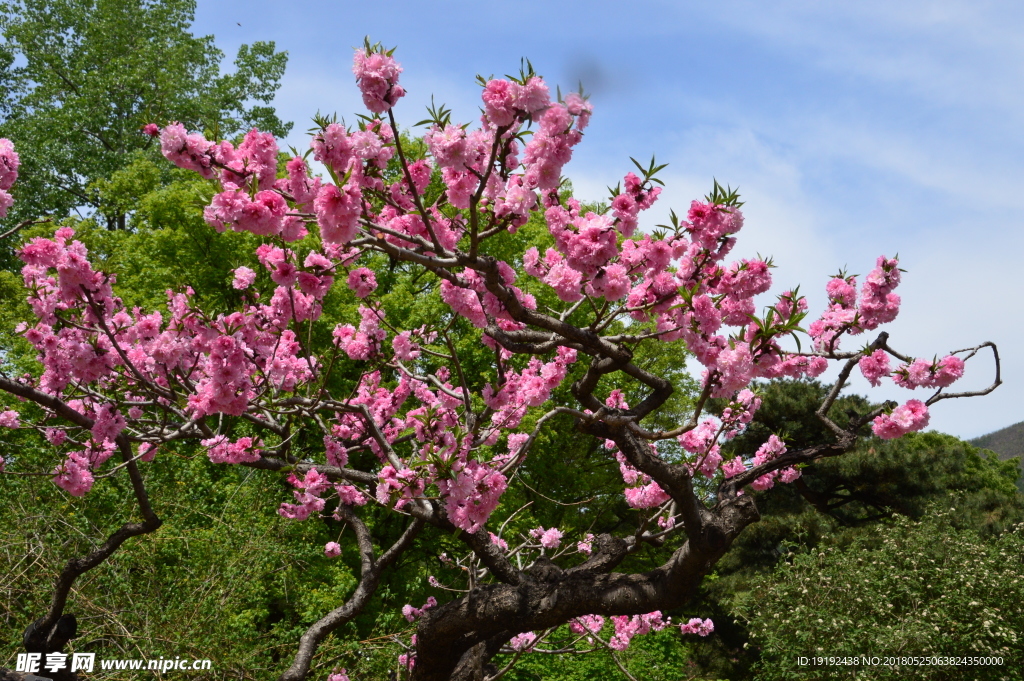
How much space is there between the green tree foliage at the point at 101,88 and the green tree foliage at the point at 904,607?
44.9 feet

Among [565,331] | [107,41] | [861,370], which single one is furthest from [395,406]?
[107,41]

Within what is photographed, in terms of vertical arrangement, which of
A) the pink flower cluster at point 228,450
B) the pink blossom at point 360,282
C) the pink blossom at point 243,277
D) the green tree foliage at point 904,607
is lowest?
the green tree foliage at point 904,607

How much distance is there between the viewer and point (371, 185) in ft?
11.7

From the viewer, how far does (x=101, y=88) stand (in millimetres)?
16906

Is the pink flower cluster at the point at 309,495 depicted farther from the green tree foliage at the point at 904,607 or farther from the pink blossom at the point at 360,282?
the green tree foliage at the point at 904,607

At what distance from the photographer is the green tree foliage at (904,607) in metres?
8.62

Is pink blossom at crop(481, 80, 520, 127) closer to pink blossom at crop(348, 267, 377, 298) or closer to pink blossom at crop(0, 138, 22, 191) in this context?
pink blossom at crop(348, 267, 377, 298)

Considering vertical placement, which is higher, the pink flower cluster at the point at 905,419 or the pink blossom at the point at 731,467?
the pink blossom at the point at 731,467

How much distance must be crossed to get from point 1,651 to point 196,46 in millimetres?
17131

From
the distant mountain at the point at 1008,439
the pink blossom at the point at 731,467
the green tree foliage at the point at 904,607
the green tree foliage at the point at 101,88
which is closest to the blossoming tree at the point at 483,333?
the pink blossom at the point at 731,467

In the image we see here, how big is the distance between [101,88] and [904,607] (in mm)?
17718

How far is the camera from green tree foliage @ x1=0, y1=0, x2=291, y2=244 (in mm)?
16484

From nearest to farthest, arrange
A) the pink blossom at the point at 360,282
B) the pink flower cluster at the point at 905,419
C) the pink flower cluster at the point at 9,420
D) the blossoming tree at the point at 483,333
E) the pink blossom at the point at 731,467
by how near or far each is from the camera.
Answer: the blossoming tree at the point at 483,333 < the pink flower cluster at the point at 905,419 < the pink blossom at the point at 360,282 < the pink flower cluster at the point at 9,420 < the pink blossom at the point at 731,467

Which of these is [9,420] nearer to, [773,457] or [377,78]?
[377,78]
